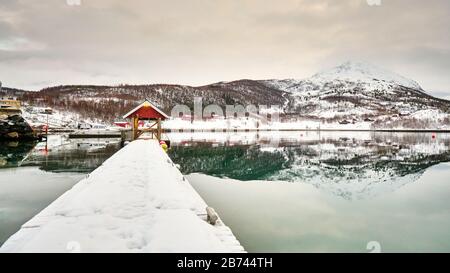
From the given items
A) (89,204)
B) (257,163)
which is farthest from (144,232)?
(257,163)

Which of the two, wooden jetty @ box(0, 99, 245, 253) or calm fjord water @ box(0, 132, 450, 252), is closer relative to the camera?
wooden jetty @ box(0, 99, 245, 253)

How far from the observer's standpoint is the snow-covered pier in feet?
13.9

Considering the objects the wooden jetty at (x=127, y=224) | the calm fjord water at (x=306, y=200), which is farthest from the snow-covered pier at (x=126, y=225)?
the calm fjord water at (x=306, y=200)

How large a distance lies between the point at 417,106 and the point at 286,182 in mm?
214395

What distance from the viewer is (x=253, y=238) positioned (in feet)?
23.5

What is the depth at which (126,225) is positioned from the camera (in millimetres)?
5117

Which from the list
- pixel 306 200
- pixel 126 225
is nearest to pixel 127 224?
pixel 126 225

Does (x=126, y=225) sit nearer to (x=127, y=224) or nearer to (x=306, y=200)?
(x=127, y=224)

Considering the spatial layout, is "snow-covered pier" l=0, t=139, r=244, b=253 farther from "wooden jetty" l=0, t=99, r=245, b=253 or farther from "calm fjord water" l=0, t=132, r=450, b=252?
"calm fjord water" l=0, t=132, r=450, b=252

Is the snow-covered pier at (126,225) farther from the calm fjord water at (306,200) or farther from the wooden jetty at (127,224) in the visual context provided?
the calm fjord water at (306,200)

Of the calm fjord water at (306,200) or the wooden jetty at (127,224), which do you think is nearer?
the wooden jetty at (127,224)

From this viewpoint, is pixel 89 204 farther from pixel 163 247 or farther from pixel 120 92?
pixel 120 92

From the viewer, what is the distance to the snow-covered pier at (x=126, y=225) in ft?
13.9

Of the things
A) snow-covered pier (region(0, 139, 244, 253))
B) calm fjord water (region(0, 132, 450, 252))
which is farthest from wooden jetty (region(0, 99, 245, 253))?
calm fjord water (region(0, 132, 450, 252))
